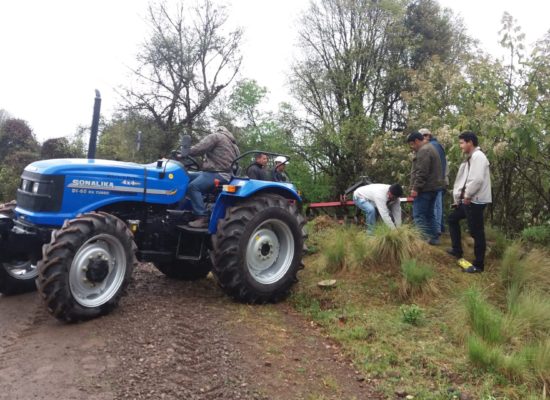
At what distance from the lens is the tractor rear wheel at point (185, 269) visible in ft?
19.7

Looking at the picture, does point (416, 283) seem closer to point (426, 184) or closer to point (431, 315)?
point (431, 315)

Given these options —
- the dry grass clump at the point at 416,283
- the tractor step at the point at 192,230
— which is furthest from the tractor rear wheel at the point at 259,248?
the dry grass clump at the point at 416,283

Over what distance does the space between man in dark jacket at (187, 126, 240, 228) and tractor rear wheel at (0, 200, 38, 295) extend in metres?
1.76

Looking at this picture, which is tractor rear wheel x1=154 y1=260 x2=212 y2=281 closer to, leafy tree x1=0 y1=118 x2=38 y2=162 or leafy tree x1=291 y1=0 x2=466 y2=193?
leafy tree x1=291 y1=0 x2=466 y2=193

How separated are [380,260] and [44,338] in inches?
145

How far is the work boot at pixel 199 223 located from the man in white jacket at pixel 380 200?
8.85ft

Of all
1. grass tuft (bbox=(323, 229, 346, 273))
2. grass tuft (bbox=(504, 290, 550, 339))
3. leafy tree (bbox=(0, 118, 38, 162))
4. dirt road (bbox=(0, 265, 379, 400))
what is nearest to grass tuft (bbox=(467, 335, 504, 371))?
grass tuft (bbox=(504, 290, 550, 339))

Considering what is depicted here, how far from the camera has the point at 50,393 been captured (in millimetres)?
2994

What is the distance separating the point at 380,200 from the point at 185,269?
9.89 feet

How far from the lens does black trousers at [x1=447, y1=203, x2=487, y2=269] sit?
5.73 m

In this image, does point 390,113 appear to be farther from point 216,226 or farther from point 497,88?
point 216,226

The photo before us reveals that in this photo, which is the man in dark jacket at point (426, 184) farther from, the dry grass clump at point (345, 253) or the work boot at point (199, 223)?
the work boot at point (199, 223)

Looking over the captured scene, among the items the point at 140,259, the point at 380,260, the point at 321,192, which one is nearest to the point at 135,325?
the point at 140,259

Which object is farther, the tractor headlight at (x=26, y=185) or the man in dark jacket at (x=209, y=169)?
the man in dark jacket at (x=209, y=169)
